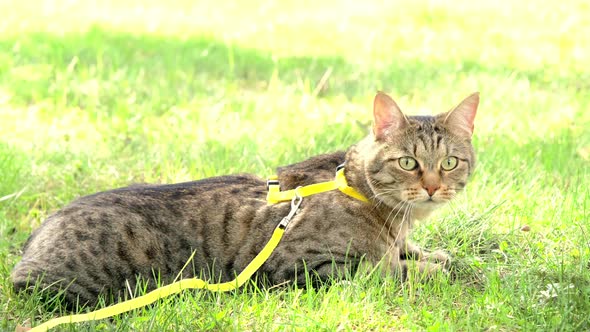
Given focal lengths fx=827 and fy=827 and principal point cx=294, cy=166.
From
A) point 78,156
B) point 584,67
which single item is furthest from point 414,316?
point 584,67

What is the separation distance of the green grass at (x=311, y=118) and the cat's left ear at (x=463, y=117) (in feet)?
1.93

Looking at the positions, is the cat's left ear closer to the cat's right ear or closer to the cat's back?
the cat's right ear

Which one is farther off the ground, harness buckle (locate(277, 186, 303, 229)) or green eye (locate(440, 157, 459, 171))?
green eye (locate(440, 157, 459, 171))

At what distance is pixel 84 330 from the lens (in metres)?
3.21

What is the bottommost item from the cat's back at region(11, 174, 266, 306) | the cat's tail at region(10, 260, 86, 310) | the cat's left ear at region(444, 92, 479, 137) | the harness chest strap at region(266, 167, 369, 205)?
the cat's tail at region(10, 260, 86, 310)

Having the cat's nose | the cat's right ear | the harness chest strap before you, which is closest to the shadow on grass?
the harness chest strap

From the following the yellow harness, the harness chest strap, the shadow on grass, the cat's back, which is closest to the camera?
the yellow harness

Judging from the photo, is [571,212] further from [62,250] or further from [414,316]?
[62,250]

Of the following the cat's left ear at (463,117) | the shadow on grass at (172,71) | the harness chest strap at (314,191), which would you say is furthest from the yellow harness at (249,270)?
the shadow on grass at (172,71)

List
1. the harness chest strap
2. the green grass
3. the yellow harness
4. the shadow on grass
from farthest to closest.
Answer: the shadow on grass, the harness chest strap, the green grass, the yellow harness

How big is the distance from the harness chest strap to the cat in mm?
25

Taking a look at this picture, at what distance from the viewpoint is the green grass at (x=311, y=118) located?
3438mm

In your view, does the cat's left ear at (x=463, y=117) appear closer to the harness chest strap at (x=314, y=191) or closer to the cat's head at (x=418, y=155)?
the cat's head at (x=418, y=155)

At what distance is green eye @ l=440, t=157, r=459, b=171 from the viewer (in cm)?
383
